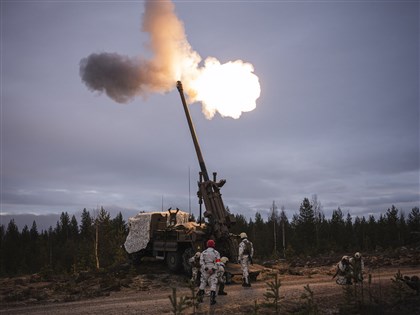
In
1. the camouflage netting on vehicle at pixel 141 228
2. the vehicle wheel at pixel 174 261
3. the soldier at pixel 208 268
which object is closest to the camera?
the soldier at pixel 208 268

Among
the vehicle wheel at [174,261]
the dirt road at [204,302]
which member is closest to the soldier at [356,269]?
the dirt road at [204,302]

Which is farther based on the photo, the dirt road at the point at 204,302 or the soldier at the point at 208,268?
the soldier at the point at 208,268

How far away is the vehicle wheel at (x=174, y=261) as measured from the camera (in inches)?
865

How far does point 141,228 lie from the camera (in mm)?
24797

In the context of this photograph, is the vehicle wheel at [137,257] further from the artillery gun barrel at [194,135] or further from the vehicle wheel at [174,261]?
the artillery gun barrel at [194,135]

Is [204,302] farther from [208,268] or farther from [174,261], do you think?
[174,261]

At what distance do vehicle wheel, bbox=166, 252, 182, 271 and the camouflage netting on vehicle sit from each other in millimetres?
2249

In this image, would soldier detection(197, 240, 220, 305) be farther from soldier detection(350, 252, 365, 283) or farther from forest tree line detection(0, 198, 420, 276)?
forest tree line detection(0, 198, 420, 276)

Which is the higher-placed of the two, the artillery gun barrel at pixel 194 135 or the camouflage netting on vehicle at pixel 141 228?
the artillery gun barrel at pixel 194 135

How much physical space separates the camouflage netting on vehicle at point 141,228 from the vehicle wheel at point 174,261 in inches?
88.6

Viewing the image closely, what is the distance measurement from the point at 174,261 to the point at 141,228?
11.8ft

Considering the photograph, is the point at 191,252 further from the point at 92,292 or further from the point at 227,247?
the point at 92,292

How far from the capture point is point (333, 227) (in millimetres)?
64375

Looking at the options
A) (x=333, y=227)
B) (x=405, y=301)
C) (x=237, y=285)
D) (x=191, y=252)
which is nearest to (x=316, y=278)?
(x=237, y=285)
